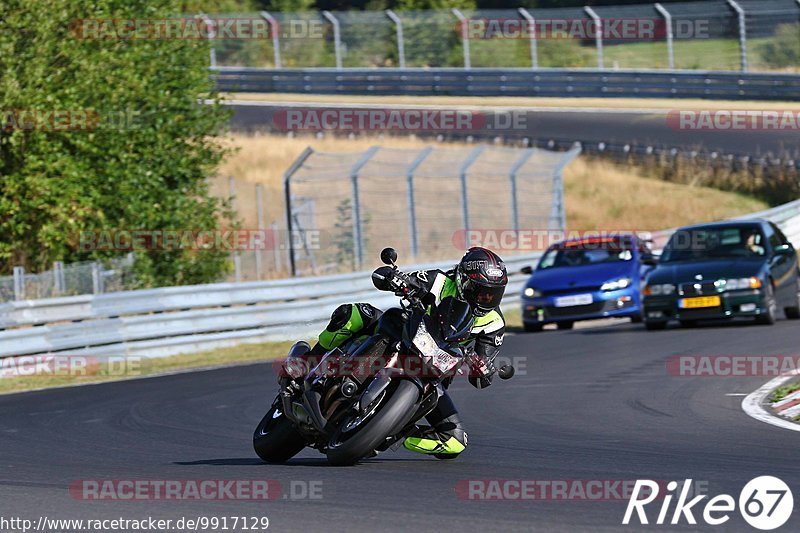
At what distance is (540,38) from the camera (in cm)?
4294

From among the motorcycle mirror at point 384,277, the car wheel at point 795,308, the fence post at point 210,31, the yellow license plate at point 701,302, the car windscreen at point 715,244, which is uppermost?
Result: the fence post at point 210,31

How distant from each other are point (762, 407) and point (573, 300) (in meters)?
8.61

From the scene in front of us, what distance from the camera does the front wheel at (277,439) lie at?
8.61 metres

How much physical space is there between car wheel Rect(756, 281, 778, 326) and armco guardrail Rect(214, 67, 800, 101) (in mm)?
20208

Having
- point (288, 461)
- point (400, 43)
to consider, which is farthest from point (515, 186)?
point (400, 43)

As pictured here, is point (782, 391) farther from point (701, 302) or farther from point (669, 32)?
point (669, 32)

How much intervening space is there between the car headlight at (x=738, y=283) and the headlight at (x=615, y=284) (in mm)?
2198

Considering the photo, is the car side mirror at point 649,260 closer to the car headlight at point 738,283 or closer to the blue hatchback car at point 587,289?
the blue hatchback car at point 587,289

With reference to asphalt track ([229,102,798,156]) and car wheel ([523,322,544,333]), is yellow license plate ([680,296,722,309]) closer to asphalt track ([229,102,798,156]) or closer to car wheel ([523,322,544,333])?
car wheel ([523,322,544,333])

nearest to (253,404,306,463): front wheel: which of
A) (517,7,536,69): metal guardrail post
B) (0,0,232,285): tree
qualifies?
(0,0,232,285): tree

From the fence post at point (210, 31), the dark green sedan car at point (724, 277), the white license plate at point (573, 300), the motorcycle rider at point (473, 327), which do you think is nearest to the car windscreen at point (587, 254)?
the white license plate at point (573, 300)

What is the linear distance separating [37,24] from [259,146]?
1860 cm

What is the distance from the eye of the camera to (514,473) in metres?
7.85

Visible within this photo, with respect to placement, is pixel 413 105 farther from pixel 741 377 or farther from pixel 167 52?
pixel 741 377
